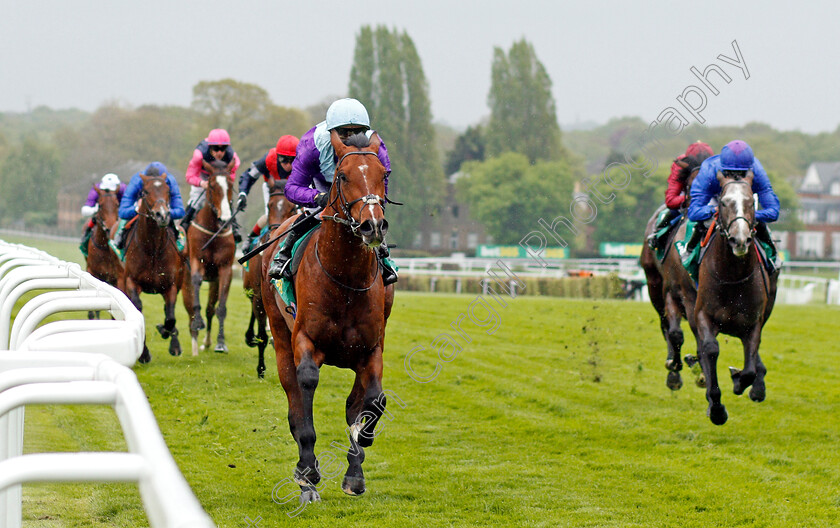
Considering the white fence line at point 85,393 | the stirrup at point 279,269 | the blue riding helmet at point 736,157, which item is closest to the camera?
the white fence line at point 85,393

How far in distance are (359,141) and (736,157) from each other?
10.6ft

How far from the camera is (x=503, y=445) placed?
726 centimetres

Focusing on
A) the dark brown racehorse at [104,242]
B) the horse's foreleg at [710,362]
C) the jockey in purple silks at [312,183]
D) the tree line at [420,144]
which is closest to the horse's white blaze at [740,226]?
the horse's foreleg at [710,362]

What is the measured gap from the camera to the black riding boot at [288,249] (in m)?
5.57

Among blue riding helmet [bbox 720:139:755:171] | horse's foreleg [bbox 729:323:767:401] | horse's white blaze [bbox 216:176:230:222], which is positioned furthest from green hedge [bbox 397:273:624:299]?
blue riding helmet [bbox 720:139:755:171]

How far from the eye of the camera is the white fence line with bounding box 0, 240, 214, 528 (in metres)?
1.35

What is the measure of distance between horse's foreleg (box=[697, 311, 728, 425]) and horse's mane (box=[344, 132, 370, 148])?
343 centimetres

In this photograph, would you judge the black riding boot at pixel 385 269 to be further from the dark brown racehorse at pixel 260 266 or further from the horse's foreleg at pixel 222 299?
the horse's foreleg at pixel 222 299

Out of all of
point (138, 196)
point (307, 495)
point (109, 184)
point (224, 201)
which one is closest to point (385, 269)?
point (307, 495)

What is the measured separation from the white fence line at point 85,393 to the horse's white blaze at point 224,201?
6.99m

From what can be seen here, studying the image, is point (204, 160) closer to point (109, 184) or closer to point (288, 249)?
point (109, 184)

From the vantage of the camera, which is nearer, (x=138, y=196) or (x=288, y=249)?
(x=288, y=249)

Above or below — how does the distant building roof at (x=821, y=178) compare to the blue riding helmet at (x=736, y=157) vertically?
above

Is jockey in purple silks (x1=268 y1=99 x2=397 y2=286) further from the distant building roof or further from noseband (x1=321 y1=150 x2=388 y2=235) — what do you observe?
the distant building roof
